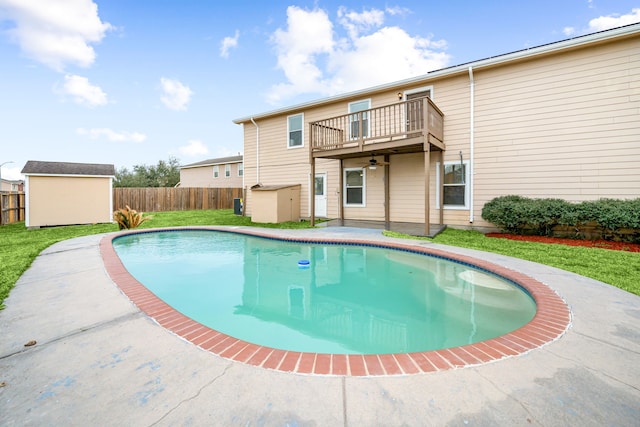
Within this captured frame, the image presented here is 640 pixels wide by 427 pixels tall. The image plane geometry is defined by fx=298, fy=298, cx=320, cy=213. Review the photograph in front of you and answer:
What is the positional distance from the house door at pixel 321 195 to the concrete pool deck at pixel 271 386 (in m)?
10.0

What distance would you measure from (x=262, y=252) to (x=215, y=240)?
8.02 feet

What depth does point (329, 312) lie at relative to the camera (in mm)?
4004

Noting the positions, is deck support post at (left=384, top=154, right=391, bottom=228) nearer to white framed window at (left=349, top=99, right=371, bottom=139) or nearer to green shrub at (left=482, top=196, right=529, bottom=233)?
white framed window at (left=349, top=99, right=371, bottom=139)

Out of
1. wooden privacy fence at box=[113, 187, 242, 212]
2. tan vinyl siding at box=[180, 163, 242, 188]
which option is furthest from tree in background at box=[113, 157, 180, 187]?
wooden privacy fence at box=[113, 187, 242, 212]

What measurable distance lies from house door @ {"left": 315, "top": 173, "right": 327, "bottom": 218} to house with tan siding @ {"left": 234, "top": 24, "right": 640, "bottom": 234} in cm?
10

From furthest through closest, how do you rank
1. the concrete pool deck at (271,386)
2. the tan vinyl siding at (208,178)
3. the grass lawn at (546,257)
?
the tan vinyl siding at (208,178) → the grass lawn at (546,257) → the concrete pool deck at (271,386)

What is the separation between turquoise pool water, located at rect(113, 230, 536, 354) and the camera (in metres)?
3.28

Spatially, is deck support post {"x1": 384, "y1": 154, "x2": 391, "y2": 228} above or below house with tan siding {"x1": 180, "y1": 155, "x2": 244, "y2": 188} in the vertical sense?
below

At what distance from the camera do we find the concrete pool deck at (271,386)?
1645 mm

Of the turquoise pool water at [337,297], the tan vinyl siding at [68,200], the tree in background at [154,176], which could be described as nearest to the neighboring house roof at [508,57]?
the turquoise pool water at [337,297]

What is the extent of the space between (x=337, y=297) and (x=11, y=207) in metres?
16.8

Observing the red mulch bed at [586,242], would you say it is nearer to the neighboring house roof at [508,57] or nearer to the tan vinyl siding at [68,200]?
the neighboring house roof at [508,57]

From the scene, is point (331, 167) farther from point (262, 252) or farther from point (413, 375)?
point (413, 375)

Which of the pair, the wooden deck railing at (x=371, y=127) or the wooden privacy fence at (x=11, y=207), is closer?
the wooden deck railing at (x=371, y=127)
